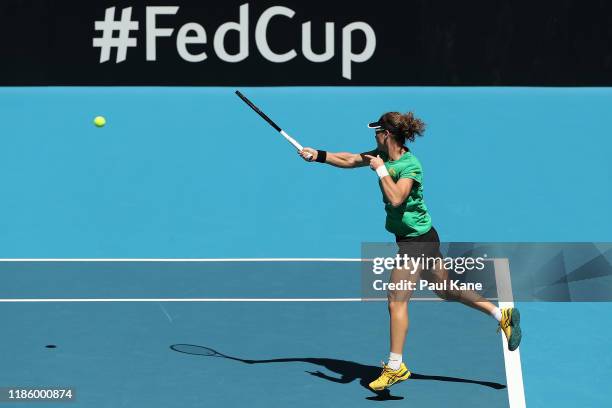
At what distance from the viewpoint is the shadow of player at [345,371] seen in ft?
36.5

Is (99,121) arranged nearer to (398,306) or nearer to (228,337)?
(228,337)

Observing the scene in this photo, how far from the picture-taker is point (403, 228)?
11.1 m

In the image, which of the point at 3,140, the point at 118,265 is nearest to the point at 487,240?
the point at 118,265

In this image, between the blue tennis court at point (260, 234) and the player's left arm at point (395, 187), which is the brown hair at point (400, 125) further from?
the blue tennis court at point (260, 234)

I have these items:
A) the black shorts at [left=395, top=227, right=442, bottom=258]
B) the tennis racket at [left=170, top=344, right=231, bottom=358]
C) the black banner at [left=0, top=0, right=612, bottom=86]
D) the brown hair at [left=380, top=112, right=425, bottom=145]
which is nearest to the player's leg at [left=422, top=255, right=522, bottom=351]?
the black shorts at [left=395, top=227, right=442, bottom=258]

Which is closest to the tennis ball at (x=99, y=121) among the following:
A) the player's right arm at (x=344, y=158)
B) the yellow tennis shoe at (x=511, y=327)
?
the player's right arm at (x=344, y=158)

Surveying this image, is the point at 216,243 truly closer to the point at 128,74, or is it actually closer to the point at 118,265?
the point at 118,265

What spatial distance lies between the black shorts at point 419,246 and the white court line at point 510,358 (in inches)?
45.5

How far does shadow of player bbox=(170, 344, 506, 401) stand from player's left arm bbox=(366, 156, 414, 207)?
144 cm

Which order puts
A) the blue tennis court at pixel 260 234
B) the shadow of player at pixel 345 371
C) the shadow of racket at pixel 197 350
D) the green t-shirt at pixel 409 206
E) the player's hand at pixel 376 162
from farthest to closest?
the shadow of racket at pixel 197 350 < the blue tennis court at pixel 260 234 < the shadow of player at pixel 345 371 < the green t-shirt at pixel 409 206 < the player's hand at pixel 376 162

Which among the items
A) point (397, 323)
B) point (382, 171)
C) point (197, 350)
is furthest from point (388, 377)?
point (197, 350)

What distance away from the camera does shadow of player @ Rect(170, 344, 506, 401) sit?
36.5 feet

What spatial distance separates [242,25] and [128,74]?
146cm

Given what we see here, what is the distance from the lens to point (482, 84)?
17.0 m
